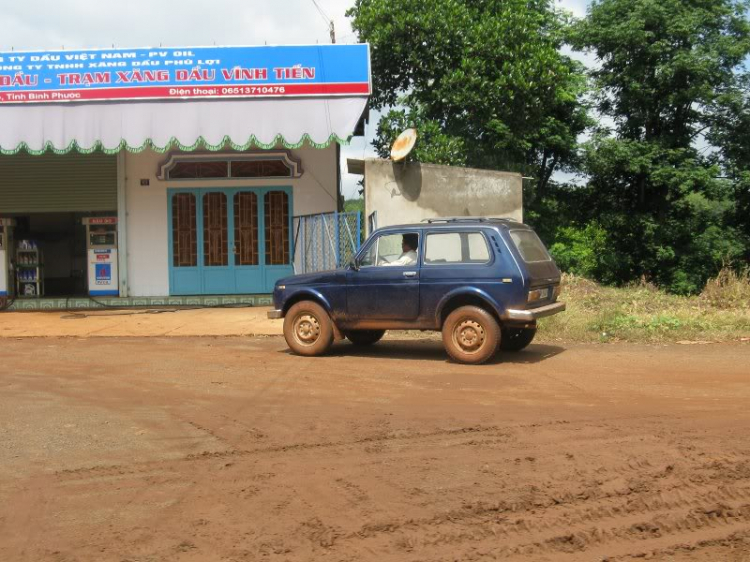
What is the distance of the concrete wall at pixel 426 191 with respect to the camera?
51.0 ft

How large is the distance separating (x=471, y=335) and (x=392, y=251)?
160cm

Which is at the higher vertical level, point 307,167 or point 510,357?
point 307,167

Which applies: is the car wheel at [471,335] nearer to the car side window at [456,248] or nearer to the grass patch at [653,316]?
the car side window at [456,248]

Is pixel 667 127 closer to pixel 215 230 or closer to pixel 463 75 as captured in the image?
pixel 463 75

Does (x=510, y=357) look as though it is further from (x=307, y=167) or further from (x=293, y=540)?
(x=307, y=167)

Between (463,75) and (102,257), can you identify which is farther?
(463,75)

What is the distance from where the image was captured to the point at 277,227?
18.1 metres

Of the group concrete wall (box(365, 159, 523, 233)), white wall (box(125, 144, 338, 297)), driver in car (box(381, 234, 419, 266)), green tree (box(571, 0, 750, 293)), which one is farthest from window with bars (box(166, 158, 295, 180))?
green tree (box(571, 0, 750, 293))

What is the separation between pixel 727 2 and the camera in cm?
2480

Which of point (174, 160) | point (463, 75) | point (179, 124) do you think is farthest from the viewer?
point (463, 75)

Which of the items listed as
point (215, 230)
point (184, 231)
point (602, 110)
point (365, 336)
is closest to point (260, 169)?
point (215, 230)

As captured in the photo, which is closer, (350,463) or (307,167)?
(350,463)

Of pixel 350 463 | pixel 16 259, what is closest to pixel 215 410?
pixel 350 463

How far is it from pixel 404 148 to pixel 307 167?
3466 millimetres
